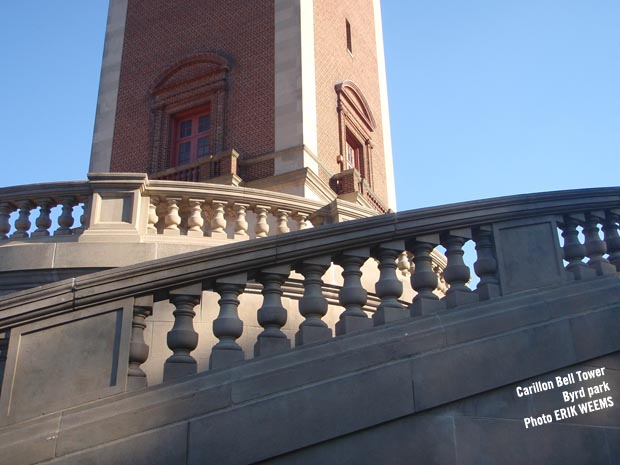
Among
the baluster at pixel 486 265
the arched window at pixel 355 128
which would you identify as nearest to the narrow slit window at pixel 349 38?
the arched window at pixel 355 128

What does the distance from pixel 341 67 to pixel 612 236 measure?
15.3 meters

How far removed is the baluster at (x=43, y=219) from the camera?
900cm

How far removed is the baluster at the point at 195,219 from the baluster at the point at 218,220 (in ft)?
0.56

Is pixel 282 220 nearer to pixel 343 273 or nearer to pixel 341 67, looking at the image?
pixel 343 273

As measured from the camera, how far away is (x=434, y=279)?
5195 mm

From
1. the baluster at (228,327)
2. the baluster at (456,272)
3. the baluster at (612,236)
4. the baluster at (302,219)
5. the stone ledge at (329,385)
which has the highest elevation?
the baluster at (302,219)

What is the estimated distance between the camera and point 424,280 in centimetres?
517

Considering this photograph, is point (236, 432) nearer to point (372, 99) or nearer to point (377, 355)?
point (377, 355)

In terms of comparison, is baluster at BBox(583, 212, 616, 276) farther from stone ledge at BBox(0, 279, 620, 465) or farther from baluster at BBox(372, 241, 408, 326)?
baluster at BBox(372, 241, 408, 326)

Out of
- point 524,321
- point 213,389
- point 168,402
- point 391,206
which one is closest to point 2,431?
point 168,402

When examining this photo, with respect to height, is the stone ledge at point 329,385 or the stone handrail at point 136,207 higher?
the stone handrail at point 136,207

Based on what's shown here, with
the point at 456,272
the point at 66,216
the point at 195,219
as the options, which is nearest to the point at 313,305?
the point at 456,272

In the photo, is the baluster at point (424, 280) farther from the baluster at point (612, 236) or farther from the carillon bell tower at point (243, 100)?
the carillon bell tower at point (243, 100)

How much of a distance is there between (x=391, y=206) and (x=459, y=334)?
678 inches
